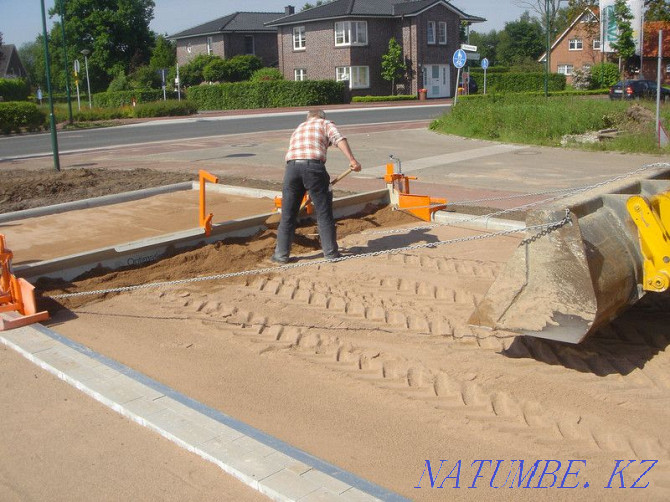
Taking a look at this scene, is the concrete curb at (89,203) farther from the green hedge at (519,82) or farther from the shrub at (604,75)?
the shrub at (604,75)

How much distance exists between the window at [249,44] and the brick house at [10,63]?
133 feet

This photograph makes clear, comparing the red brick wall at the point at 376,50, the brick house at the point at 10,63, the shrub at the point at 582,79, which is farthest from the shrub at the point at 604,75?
the brick house at the point at 10,63

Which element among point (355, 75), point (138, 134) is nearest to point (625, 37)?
Result: point (355, 75)

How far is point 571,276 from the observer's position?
17.4 feet

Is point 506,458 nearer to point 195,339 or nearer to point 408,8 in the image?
point 195,339

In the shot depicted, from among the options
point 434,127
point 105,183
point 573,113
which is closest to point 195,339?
point 105,183

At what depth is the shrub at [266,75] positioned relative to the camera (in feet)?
188

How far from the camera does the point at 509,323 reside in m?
5.47

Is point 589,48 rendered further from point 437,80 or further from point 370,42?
point 370,42

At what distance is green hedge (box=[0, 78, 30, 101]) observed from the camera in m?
60.0

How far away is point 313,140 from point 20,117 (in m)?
31.4

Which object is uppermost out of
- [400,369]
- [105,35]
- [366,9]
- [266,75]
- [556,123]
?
[105,35]

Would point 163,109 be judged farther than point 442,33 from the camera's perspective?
No

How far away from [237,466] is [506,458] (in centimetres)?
152
